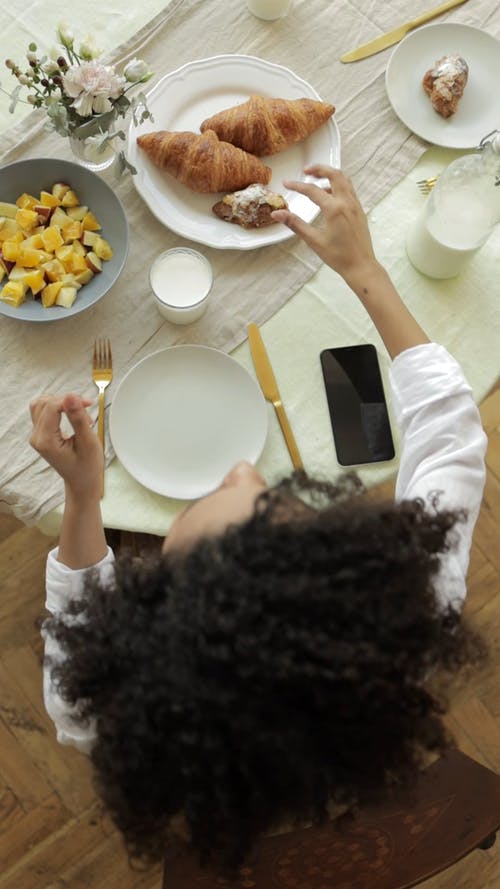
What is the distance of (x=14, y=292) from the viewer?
92cm

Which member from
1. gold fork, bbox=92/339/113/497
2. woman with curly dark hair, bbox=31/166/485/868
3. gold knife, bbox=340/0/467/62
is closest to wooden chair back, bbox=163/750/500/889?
woman with curly dark hair, bbox=31/166/485/868

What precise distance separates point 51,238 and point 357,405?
0.44 m

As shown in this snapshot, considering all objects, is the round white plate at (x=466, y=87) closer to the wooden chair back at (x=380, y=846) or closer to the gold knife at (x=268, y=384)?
the gold knife at (x=268, y=384)

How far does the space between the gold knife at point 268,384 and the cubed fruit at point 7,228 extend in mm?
322

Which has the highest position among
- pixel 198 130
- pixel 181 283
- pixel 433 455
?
pixel 198 130

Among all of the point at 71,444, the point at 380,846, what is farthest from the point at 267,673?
the point at 71,444

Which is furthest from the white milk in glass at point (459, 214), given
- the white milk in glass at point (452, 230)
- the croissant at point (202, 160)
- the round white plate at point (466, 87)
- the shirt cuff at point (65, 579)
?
the shirt cuff at point (65, 579)

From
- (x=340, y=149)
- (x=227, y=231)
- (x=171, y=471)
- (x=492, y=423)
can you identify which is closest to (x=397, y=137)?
(x=340, y=149)

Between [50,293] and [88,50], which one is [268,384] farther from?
[88,50]

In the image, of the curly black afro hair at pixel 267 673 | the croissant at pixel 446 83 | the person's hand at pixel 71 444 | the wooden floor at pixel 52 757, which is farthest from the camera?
the wooden floor at pixel 52 757

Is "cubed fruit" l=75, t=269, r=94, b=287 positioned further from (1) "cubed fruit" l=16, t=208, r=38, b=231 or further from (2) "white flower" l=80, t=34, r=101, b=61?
(2) "white flower" l=80, t=34, r=101, b=61

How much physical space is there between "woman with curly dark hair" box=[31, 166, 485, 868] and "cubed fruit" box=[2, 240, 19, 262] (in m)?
0.24

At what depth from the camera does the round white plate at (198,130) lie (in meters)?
1.01

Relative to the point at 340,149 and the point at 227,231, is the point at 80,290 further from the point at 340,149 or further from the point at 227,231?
the point at 340,149
